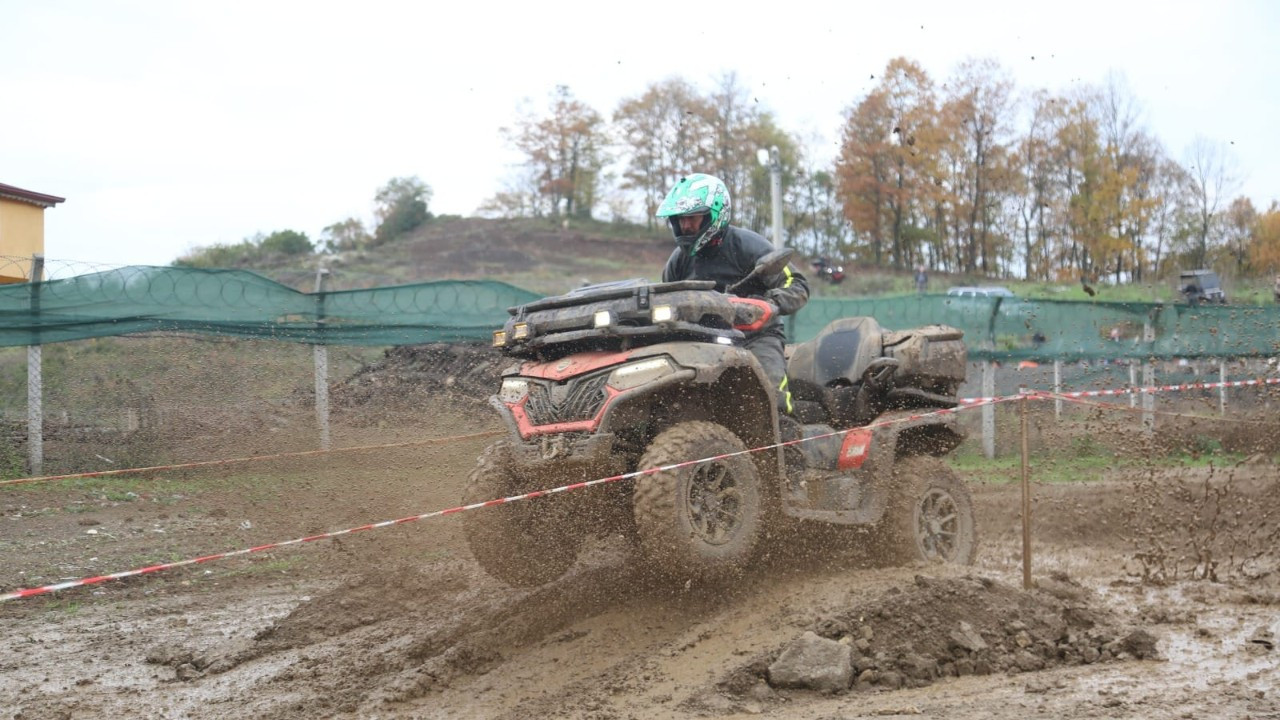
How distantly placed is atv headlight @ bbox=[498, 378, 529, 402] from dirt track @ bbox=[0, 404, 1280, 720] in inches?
29.4

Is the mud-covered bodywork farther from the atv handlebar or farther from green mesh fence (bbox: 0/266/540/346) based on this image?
green mesh fence (bbox: 0/266/540/346)

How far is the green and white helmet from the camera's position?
286 inches

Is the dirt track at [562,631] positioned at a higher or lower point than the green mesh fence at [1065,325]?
lower

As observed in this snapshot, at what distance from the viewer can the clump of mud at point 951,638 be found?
18.4 feet

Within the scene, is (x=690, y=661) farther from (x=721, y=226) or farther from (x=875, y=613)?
(x=721, y=226)

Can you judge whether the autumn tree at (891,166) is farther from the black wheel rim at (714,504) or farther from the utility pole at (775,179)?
the black wheel rim at (714,504)

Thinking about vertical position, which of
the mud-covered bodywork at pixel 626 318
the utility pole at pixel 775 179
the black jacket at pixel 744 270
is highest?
the utility pole at pixel 775 179

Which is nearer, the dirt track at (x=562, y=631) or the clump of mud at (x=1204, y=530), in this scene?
the dirt track at (x=562, y=631)

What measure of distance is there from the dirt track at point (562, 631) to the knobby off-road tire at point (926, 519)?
0.29 meters

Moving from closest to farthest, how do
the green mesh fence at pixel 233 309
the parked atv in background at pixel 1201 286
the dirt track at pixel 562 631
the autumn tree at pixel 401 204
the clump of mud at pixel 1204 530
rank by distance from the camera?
1. the dirt track at pixel 562 631
2. the clump of mud at pixel 1204 530
3. the green mesh fence at pixel 233 309
4. the parked atv in background at pixel 1201 286
5. the autumn tree at pixel 401 204

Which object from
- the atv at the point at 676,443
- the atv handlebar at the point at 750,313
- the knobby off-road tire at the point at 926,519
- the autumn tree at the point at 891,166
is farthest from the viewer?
the autumn tree at the point at 891,166

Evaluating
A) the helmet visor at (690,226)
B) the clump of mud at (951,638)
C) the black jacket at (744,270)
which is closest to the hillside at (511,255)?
the black jacket at (744,270)

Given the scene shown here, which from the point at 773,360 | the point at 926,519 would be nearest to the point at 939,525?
the point at 926,519

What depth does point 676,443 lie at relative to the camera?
6184 mm
